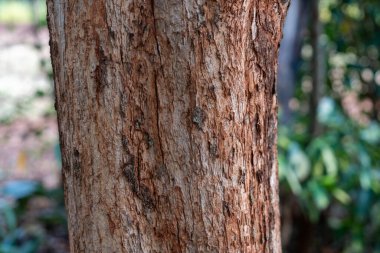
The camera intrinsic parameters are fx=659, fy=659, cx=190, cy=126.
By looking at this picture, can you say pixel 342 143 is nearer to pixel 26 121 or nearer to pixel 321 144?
pixel 321 144

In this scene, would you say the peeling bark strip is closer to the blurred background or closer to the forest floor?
the blurred background

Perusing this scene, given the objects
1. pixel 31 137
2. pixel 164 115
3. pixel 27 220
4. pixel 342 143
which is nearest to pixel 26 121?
pixel 31 137

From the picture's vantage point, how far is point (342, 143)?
3.17m

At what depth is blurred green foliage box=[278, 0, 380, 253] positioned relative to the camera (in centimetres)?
303

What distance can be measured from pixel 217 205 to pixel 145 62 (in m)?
0.24

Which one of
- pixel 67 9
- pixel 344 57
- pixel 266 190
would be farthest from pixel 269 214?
pixel 344 57

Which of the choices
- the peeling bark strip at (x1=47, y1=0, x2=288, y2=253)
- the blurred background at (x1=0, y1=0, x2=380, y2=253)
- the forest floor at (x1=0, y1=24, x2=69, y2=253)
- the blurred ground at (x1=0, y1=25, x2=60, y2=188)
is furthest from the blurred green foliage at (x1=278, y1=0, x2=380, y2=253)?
the peeling bark strip at (x1=47, y1=0, x2=288, y2=253)

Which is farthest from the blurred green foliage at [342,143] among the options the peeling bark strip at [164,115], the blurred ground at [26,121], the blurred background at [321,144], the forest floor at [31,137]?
the peeling bark strip at [164,115]

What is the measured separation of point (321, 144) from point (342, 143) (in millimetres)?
213

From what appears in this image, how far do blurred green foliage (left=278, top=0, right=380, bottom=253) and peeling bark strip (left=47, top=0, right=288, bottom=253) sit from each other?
6.32 ft

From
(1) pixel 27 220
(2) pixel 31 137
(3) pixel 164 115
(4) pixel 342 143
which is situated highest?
(3) pixel 164 115

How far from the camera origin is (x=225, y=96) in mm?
984

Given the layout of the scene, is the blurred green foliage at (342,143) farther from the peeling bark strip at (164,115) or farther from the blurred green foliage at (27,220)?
the peeling bark strip at (164,115)

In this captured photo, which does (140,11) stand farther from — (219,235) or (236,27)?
(219,235)
